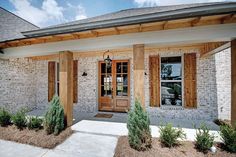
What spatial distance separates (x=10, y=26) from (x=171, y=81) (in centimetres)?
868


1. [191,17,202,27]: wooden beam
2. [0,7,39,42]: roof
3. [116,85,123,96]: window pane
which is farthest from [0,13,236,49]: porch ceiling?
[0,7,39,42]: roof

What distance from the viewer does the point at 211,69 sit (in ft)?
18.9

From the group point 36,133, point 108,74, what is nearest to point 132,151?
point 36,133

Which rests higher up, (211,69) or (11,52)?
(11,52)

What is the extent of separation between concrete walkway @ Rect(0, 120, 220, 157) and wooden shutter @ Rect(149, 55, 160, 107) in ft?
4.86

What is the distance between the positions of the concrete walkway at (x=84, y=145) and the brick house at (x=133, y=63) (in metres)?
0.84

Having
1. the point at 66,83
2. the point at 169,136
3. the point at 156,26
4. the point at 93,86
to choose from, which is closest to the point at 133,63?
the point at 156,26

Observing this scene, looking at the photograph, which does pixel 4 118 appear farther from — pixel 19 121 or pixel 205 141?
pixel 205 141

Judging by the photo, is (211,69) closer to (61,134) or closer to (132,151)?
(132,151)

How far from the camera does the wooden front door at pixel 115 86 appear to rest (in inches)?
272

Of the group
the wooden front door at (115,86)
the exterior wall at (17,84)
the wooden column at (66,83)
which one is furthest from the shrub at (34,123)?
the wooden front door at (115,86)

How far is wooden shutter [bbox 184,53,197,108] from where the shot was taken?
5.75 metres

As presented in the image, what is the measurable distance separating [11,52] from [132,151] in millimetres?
5756

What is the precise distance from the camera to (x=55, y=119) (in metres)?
4.19
